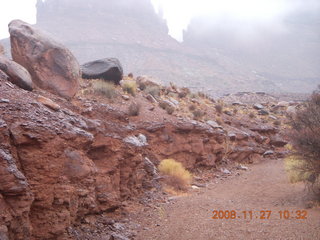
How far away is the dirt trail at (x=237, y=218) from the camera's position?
6445 millimetres

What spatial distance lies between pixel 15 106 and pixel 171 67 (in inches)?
2911

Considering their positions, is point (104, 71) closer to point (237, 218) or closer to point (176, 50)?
point (237, 218)

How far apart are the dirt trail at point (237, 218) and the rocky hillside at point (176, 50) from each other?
51656mm

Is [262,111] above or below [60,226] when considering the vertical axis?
below

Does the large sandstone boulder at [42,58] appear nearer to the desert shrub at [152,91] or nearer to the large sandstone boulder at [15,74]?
the large sandstone boulder at [15,74]

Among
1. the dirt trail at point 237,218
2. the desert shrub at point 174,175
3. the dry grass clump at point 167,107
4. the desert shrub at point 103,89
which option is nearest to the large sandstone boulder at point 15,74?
the dirt trail at point 237,218

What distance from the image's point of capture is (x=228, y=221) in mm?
7285

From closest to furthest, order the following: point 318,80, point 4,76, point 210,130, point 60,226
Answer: point 60,226
point 4,76
point 210,130
point 318,80

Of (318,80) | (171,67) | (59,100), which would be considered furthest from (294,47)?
(59,100)

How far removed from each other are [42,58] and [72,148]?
14.8ft

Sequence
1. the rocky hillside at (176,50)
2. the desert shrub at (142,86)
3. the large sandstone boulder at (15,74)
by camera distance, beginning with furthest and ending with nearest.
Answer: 1. the rocky hillside at (176,50)
2. the desert shrub at (142,86)
3. the large sandstone boulder at (15,74)

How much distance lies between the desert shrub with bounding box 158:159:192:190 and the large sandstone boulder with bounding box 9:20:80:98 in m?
4.17

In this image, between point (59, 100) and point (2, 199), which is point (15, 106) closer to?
point (2, 199)

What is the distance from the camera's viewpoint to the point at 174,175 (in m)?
11.4
